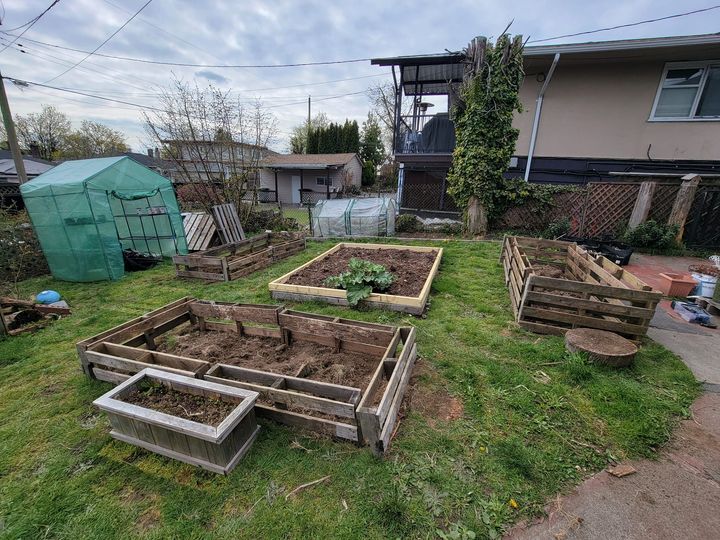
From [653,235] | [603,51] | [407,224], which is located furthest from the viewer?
[407,224]

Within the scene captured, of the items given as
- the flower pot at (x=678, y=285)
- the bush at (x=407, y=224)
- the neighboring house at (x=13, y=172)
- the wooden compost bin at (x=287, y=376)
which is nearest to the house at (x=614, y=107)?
the bush at (x=407, y=224)

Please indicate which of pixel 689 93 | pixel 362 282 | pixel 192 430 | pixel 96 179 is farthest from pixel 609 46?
pixel 96 179

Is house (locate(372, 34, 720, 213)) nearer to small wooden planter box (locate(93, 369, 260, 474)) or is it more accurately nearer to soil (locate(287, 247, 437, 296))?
soil (locate(287, 247, 437, 296))

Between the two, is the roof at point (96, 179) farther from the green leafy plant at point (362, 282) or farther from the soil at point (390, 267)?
the green leafy plant at point (362, 282)

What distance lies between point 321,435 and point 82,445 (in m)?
1.95

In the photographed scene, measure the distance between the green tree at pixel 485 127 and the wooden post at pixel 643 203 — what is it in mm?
3445

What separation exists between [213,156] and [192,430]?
1111 cm

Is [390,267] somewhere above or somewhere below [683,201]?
below

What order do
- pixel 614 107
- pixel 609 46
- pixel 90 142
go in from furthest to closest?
pixel 90 142, pixel 614 107, pixel 609 46

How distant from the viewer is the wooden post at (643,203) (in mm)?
8602

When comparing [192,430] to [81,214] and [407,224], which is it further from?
[407,224]

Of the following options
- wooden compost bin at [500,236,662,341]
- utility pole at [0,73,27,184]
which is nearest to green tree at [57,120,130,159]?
utility pole at [0,73,27,184]

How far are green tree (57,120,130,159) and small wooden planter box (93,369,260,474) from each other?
1564 inches

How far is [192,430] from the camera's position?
2053mm
